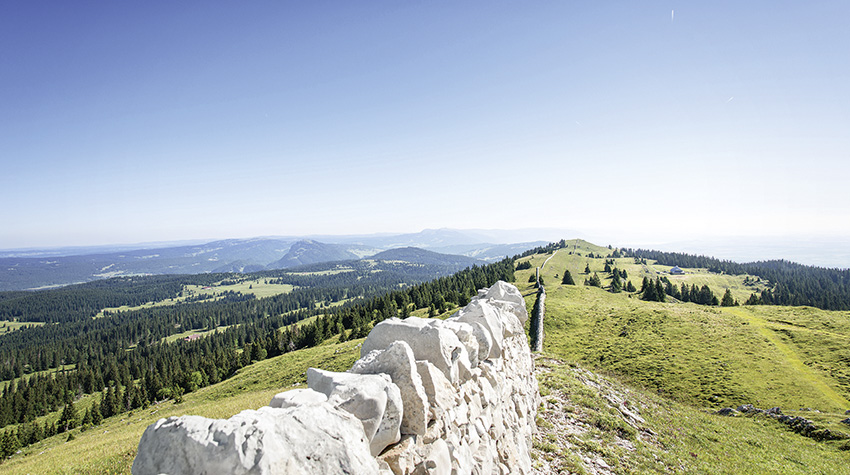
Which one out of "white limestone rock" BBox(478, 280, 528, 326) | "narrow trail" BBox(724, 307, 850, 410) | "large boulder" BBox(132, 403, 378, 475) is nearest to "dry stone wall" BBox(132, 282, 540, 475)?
"large boulder" BBox(132, 403, 378, 475)

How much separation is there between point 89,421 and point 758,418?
93625 millimetres

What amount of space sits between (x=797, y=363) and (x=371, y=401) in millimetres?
52317

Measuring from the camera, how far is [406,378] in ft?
24.5

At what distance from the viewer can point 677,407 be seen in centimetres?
2795

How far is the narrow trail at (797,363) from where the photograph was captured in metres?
29.9

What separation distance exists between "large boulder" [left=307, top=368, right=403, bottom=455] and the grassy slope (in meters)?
12.1

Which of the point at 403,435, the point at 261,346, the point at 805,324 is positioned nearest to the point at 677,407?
the point at 403,435

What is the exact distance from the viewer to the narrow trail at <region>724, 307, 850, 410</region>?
1177 inches

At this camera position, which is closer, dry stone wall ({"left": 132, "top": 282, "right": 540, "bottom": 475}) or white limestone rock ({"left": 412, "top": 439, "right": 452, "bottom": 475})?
dry stone wall ({"left": 132, "top": 282, "right": 540, "bottom": 475})

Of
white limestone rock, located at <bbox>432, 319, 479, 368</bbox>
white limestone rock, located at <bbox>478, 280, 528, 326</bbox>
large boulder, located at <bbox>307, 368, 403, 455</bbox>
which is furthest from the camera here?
white limestone rock, located at <bbox>478, 280, 528, 326</bbox>

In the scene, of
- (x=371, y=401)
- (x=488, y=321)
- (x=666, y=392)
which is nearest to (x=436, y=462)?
(x=371, y=401)

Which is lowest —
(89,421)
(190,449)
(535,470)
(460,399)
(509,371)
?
(89,421)

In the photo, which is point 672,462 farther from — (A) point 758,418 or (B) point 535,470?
(A) point 758,418

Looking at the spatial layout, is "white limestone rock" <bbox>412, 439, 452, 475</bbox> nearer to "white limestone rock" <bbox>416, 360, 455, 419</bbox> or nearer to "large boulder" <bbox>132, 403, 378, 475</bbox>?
"white limestone rock" <bbox>416, 360, 455, 419</bbox>
